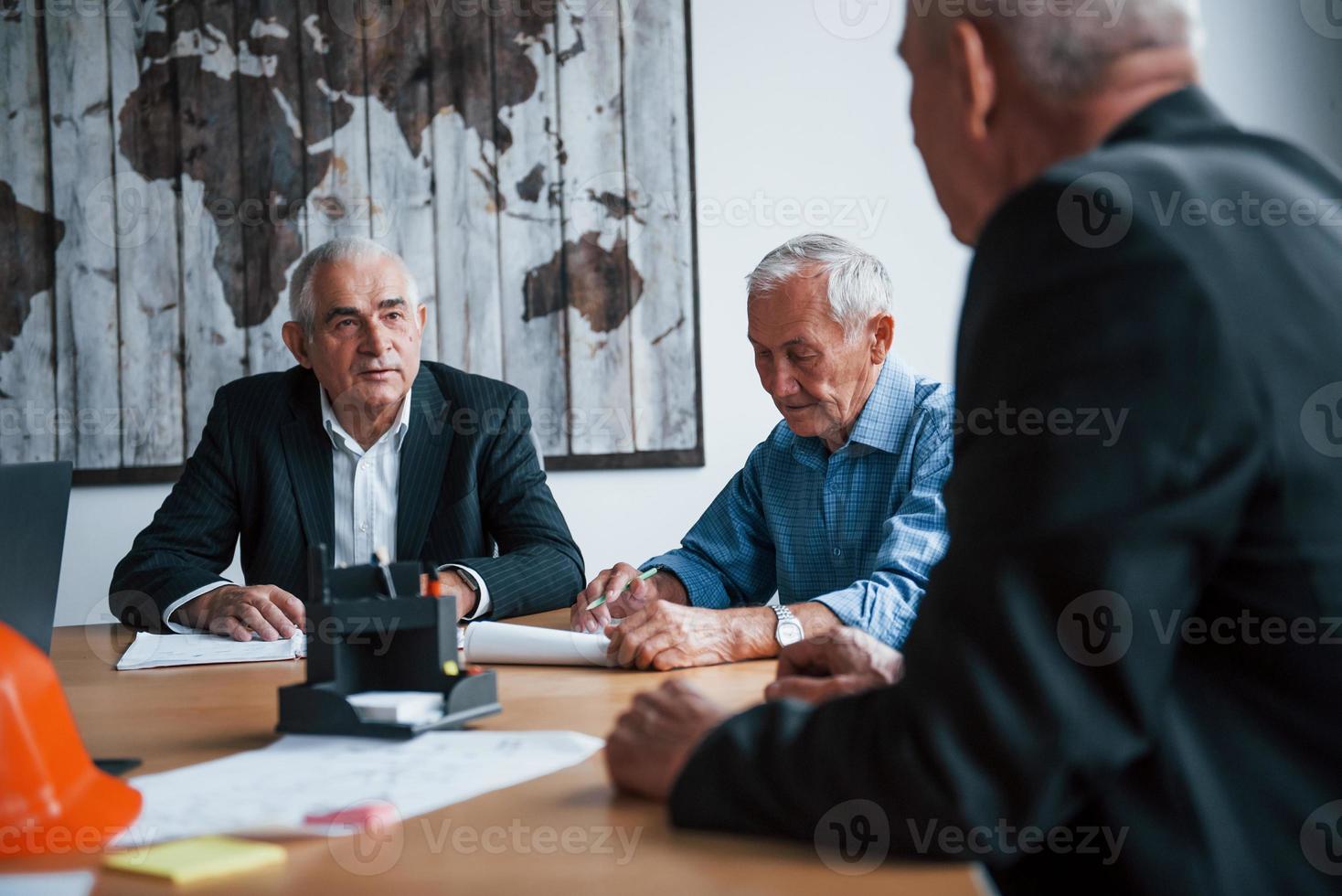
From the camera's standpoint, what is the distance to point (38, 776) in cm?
71

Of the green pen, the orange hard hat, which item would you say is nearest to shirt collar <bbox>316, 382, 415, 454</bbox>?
the green pen

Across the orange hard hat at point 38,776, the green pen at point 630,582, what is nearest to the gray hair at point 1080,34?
the orange hard hat at point 38,776

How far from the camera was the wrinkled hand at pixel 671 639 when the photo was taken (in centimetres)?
136

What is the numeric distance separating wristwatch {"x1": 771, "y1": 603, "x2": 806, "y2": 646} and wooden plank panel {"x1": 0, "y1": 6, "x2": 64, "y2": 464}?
2242mm

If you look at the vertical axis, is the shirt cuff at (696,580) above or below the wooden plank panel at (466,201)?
below

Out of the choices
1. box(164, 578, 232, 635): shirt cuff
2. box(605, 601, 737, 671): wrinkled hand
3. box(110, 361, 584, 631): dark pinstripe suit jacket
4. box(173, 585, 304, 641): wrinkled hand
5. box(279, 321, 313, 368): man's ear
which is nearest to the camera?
Answer: box(605, 601, 737, 671): wrinkled hand

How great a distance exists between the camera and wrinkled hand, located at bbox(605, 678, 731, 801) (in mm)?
761

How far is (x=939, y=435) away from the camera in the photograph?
6.07ft

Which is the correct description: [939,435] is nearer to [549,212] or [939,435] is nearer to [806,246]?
[806,246]

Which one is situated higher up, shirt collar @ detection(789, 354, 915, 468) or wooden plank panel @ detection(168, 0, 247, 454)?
wooden plank panel @ detection(168, 0, 247, 454)

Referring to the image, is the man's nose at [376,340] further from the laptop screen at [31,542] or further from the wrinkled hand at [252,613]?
the laptop screen at [31,542]

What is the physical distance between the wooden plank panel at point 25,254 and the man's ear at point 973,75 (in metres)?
2.75

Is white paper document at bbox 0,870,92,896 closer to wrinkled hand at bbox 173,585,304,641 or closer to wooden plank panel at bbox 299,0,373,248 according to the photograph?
wrinkled hand at bbox 173,585,304,641

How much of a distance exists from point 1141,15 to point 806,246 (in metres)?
1.23
